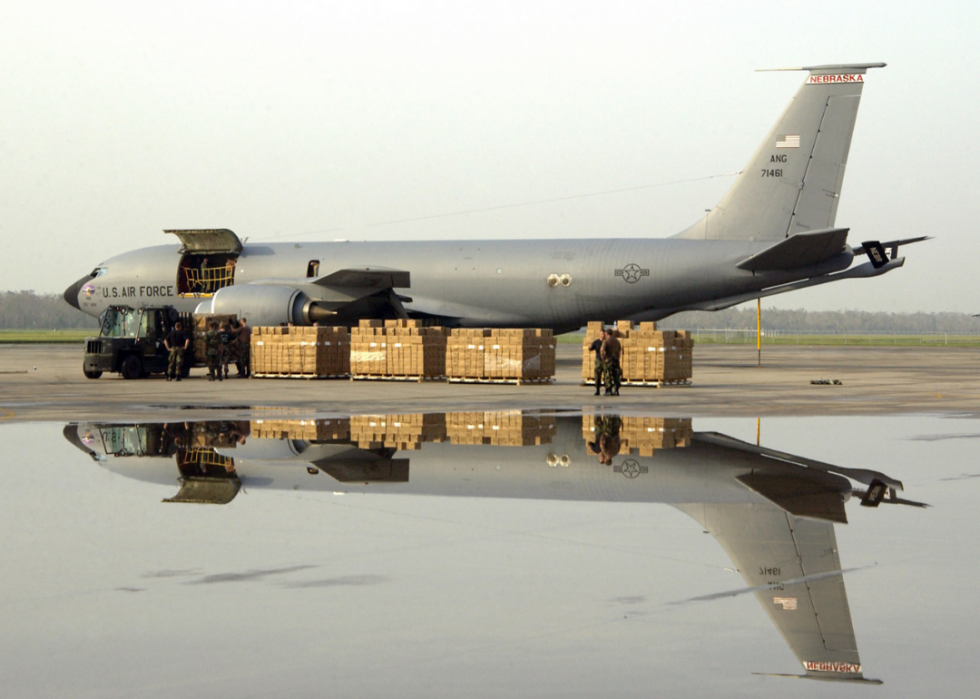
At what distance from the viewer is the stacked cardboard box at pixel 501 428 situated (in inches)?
610

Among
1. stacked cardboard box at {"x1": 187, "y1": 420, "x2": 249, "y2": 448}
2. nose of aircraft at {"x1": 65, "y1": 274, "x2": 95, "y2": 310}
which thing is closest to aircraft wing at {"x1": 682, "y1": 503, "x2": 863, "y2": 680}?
stacked cardboard box at {"x1": 187, "y1": 420, "x2": 249, "y2": 448}

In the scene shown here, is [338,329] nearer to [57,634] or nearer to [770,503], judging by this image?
[770,503]

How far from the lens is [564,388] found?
28.8m

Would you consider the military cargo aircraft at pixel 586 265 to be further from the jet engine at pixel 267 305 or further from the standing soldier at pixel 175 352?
the standing soldier at pixel 175 352

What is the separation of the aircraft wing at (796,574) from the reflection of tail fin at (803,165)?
89.2 feet

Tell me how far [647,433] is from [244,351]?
65.6 ft

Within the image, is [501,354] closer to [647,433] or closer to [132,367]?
[132,367]

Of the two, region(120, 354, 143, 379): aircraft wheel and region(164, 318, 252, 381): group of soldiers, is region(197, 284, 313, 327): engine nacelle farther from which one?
region(120, 354, 143, 379): aircraft wheel

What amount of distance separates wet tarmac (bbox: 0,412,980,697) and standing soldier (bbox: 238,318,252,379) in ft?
65.4

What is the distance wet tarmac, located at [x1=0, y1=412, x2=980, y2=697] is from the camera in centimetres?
517

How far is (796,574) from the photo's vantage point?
7.04 meters

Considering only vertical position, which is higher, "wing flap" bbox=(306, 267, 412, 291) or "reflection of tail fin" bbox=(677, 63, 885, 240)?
"reflection of tail fin" bbox=(677, 63, 885, 240)

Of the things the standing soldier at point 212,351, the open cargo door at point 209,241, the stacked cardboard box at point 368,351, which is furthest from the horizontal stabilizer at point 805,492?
the open cargo door at point 209,241

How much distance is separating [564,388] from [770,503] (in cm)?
1911
